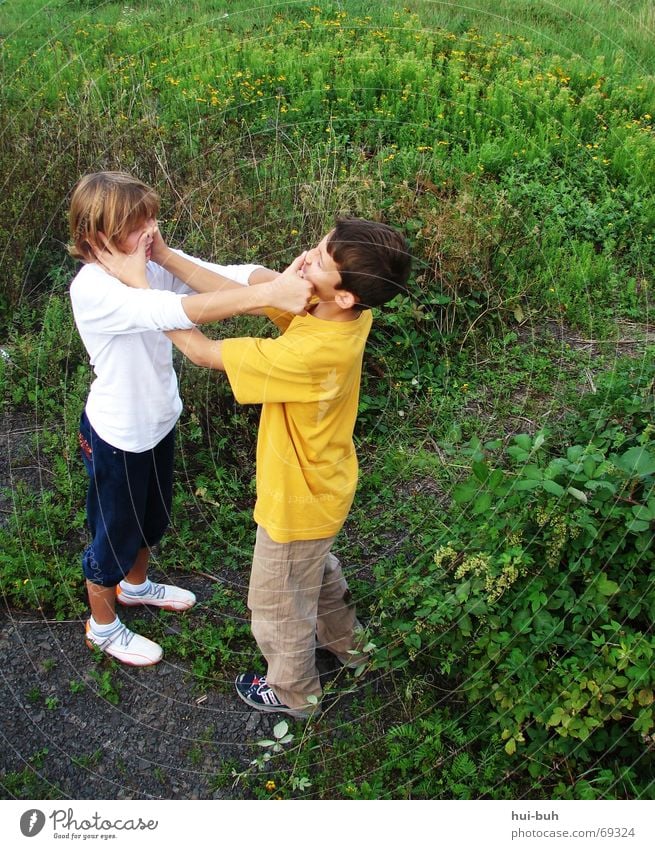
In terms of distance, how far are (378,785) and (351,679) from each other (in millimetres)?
427

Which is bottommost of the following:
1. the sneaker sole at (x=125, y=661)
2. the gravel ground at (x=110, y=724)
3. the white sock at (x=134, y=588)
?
the gravel ground at (x=110, y=724)

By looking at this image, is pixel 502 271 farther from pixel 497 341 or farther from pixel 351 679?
pixel 351 679

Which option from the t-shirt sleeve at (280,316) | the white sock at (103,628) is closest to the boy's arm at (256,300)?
the t-shirt sleeve at (280,316)

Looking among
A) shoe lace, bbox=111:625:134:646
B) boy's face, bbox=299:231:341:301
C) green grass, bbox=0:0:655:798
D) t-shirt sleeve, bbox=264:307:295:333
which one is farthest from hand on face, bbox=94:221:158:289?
shoe lace, bbox=111:625:134:646

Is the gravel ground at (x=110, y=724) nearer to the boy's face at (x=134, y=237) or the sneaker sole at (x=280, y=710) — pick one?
the sneaker sole at (x=280, y=710)

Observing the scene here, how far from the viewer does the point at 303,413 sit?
2.41 metres

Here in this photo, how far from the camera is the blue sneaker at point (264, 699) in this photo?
9.55ft

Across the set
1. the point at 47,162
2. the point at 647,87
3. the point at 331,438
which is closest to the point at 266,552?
the point at 331,438

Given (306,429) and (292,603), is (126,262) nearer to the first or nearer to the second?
(306,429)

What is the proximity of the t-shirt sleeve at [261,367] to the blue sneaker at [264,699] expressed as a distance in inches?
47.1

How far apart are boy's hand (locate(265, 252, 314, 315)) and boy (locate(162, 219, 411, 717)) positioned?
0.05m

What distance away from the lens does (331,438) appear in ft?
8.16

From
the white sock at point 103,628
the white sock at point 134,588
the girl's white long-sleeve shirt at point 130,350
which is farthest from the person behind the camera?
the white sock at point 134,588

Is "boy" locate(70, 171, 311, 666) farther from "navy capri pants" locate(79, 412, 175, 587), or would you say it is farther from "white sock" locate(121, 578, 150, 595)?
"white sock" locate(121, 578, 150, 595)
